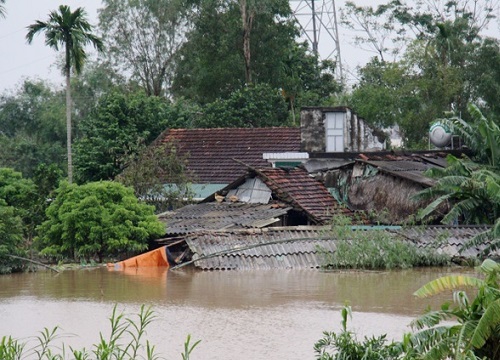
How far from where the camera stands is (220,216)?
2297 centimetres

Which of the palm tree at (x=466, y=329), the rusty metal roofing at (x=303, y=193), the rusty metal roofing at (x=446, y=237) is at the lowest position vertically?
the palm tree at (x=466, y=329)

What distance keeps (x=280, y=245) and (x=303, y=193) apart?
140 inches

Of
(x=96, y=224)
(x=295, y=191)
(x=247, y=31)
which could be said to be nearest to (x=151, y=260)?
(x=96, y=224)

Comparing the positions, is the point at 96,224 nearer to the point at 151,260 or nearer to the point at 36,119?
the point at 151,260

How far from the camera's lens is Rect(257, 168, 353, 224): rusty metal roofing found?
76.1 feet

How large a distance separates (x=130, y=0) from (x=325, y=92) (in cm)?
985

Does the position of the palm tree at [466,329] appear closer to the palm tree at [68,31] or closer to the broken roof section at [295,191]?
the broken roof section at [295,191]

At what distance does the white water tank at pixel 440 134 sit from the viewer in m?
26.5

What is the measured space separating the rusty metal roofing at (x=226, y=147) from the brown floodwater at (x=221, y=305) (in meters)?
8.10

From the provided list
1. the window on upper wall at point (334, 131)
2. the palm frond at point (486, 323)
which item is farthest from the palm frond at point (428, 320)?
the window on upper wall at point (334, 131)

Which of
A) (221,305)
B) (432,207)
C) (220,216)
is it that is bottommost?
(221,305)

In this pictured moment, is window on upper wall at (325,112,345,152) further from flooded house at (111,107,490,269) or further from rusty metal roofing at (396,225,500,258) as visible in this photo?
rusty metal roofing at (396,225,500,258)

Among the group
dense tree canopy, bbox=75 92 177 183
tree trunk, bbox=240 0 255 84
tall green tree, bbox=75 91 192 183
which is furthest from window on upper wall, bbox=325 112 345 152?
tree trunk, bbox=240 0 255 84

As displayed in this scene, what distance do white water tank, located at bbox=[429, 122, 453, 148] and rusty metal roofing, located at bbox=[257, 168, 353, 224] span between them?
152 inches
